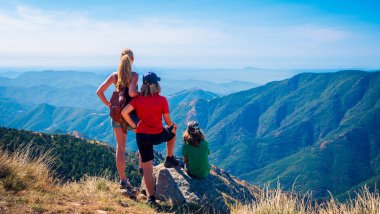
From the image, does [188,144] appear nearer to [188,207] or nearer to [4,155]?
[188,207]

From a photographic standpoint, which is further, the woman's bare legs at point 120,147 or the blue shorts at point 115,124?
the woman's bare legs at point 120,147

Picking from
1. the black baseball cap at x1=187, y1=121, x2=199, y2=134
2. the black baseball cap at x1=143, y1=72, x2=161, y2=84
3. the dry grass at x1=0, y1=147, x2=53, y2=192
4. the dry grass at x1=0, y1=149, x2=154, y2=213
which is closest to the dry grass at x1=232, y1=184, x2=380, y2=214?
the dry grass at x1=0, y1=149, x2=154, y2=213

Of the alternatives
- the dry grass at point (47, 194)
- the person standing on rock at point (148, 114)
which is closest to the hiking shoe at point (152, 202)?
the person standing on rock at point (148, 114)

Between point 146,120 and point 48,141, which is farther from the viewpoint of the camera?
point 48,141

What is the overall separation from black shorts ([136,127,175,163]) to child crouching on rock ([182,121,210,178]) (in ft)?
4.59

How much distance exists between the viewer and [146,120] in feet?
27.4

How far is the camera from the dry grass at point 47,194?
6551mm

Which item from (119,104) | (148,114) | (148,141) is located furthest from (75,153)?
(148,114)

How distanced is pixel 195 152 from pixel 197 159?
28cm

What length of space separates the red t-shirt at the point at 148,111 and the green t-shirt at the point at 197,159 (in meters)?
2.00

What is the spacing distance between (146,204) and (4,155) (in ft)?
12.5

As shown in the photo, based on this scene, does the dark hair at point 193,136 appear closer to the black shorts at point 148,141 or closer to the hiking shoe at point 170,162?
the hiking shoe at point 170,162

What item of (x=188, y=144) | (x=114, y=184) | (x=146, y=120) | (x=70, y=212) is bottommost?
(x=114, y=184)

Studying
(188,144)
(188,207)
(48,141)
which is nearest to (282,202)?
(188,207)
